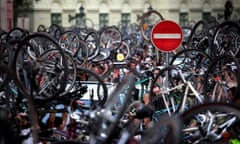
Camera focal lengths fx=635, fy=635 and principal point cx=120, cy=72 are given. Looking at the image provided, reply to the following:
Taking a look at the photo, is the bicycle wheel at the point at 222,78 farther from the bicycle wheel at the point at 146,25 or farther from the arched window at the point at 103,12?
the arched window at the point at 103,12

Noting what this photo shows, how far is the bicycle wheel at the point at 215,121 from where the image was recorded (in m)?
4.44

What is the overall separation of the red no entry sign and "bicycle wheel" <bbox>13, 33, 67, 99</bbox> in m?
3.78

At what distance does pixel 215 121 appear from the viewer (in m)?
4.70

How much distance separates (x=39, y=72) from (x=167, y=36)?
16.9 feet

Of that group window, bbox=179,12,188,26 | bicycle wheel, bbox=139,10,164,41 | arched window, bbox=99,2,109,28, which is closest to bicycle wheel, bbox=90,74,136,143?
bicycle wheel, bbox=139,10,164,41

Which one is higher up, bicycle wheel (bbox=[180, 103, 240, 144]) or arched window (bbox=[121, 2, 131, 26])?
arched window (bbox=[121, 2, 131, 26])

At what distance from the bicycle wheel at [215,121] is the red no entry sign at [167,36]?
260 inches

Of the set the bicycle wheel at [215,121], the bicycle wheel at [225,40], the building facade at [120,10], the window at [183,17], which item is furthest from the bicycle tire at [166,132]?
the window at [183,17]

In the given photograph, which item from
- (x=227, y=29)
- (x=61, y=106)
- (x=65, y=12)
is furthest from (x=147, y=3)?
(x=61, y=106)

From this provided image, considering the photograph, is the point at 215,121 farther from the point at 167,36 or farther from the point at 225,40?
the point at 225,40

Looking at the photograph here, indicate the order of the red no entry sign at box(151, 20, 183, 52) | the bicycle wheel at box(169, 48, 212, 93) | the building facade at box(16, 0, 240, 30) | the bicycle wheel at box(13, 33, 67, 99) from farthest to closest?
the building facade at box(16, 0, 240, 30) < the red no entry sign at box(151, 20, 183, 52) < the bicycle wheel at box(169, 48, 212, 93) < the bicycle wheel at box(13, 33, 67, 99)

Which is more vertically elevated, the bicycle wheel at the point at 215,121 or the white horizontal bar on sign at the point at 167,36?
the white horizontal bar on sign at the point at 167,36

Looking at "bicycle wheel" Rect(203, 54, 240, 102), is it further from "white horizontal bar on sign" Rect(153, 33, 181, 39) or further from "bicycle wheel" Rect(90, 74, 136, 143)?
"white horizontal bar on sign" Rect(153, 33, 181, 39)

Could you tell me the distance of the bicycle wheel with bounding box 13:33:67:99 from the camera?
6.15 m
